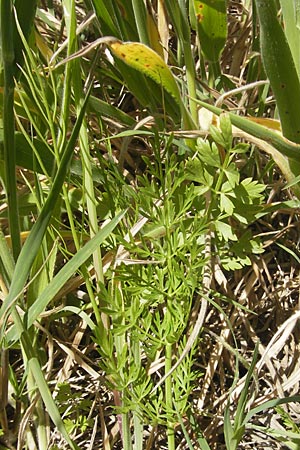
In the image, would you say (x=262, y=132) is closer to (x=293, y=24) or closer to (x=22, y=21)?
(x=293, y=24)

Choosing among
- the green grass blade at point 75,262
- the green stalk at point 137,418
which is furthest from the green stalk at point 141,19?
the green stalk at point 137,418

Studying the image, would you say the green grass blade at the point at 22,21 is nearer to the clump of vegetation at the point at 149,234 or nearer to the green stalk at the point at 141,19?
the clump of vegetation at the point at 149,234

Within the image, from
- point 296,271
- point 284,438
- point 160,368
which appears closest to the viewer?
point 284,438

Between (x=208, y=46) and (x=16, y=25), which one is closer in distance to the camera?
(x=16, y=25)

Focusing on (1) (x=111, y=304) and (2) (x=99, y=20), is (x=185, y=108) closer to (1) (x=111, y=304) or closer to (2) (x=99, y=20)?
(2) (x=99, y=20)

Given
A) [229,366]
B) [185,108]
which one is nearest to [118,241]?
[185,108]

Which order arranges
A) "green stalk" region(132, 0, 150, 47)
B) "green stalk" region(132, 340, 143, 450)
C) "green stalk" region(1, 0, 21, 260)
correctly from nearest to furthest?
"green stalk" region(1, 0, 21, 260)
"green stalk" region(132, 340, 143, 450)
"green stalk" region(132, 0, 150, 47)

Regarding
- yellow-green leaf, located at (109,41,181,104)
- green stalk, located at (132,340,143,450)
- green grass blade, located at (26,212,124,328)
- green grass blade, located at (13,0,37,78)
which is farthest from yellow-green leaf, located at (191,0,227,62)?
green stalk, located at (132,340,143,450)

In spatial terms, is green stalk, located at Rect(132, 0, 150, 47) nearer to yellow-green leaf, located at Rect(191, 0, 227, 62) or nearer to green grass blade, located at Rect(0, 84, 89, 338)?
yellow-green leaf, located at Rect(191, 0, 227, 62)
